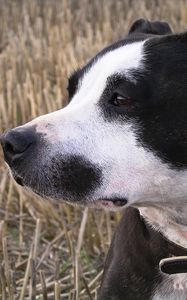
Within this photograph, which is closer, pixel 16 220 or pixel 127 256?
pixel 127 256

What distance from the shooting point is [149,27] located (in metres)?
3.82

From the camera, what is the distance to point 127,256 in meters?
3.34

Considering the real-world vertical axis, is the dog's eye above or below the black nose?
above

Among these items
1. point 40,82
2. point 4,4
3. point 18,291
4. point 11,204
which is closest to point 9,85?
point 40,82

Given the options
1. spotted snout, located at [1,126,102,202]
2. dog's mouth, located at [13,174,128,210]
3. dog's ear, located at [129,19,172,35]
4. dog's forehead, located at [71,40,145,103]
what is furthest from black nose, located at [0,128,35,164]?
→ dog's ear, located at [129,19,172,35]

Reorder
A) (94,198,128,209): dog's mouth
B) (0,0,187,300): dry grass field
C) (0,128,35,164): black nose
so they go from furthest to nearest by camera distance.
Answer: (0,0,187,300): dry grass field
(94,198,128,209): dog's mouth
(0,128,35,164): black nose

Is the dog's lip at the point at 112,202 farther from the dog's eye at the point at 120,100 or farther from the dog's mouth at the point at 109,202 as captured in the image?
the dog's eye at the point at 120,100

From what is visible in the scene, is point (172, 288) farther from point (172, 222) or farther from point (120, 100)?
point (120, 100)

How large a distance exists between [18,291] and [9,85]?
2.28 metres

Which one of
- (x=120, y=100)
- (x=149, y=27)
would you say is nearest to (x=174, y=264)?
(x=120, y=100)

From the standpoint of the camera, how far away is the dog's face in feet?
9.93

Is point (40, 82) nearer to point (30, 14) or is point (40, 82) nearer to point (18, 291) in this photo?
point (18, 291)

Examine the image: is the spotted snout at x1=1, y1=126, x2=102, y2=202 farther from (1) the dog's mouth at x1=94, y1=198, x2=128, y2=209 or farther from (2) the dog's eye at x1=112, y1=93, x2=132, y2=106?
(2) the dog's eye at x1=112, y1=93, x2=132, y2=106

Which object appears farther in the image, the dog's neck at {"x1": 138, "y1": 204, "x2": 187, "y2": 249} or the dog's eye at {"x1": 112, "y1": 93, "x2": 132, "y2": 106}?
the dog's neck at {"x1": 138, "y1": 204, "x2": 187, "y2": 249}
